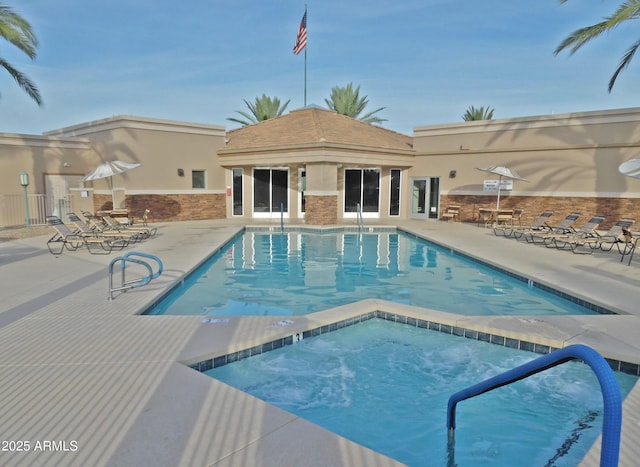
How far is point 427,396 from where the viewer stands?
4.68m

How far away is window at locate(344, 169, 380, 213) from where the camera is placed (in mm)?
21791

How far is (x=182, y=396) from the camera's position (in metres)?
3.72

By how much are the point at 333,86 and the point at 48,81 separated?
2234 centimetres

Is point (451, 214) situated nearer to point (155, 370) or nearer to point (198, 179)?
point (198, 179)

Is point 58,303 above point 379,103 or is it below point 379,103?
below

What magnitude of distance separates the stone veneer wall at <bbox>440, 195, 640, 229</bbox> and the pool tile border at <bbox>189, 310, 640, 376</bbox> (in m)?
15.2

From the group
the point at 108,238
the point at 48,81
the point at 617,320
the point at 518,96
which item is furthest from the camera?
the point at 518,96

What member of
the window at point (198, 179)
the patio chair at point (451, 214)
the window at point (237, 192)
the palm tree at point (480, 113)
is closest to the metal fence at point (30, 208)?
the window at point (198, 179)

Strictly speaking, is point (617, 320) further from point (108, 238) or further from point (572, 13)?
point (572, 13)

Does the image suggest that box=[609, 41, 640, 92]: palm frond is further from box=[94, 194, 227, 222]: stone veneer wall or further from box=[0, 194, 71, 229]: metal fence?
box=[0, 194, 71, 229]: metal fence

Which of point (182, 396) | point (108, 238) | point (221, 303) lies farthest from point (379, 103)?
point (182, 396)

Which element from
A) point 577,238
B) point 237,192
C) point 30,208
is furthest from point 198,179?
point 577,238

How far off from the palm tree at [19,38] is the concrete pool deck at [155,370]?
9.41 m

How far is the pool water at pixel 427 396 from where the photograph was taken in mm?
3830
